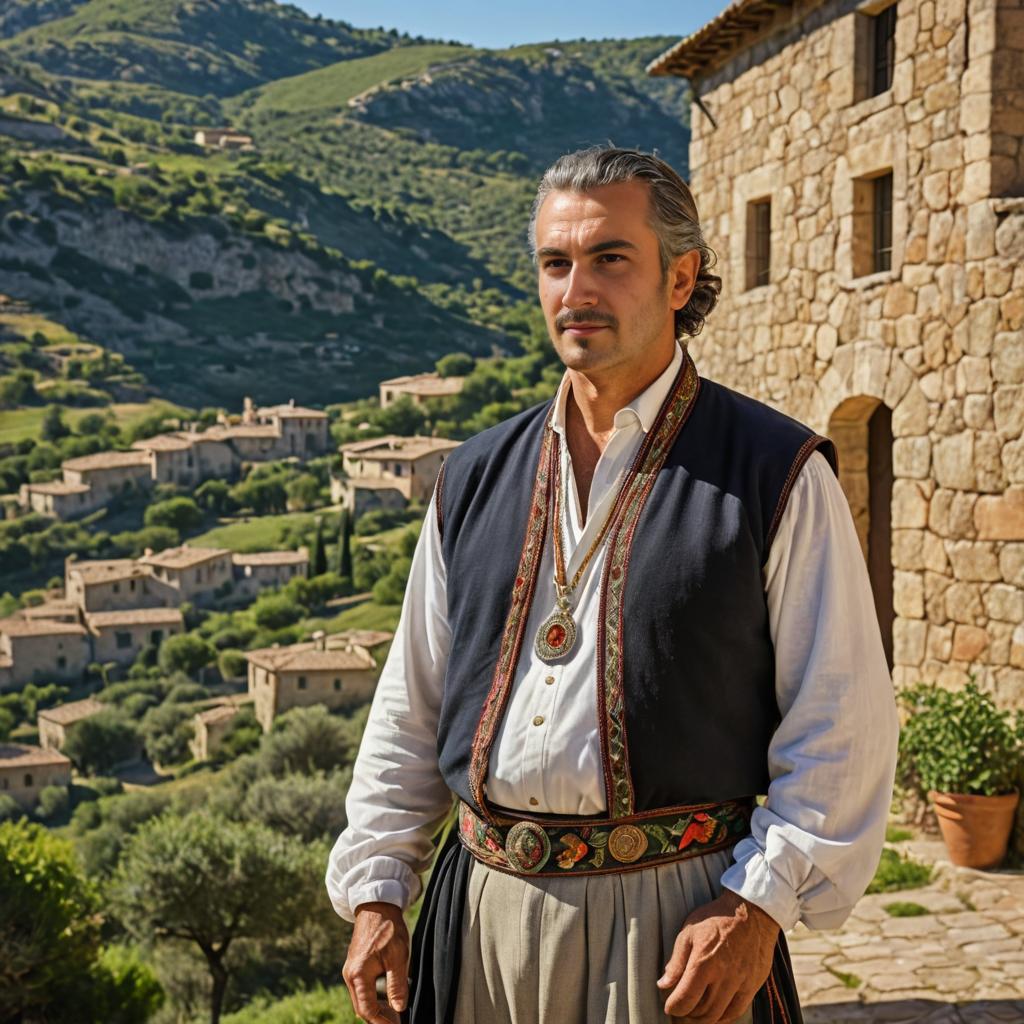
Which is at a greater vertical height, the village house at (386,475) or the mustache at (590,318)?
the mustache at (590,318)

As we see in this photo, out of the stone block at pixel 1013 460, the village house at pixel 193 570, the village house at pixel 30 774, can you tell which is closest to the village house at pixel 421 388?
the village house at pixel 193 570

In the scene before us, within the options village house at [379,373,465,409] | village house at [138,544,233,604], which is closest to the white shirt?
village house at [138,544,233,604]

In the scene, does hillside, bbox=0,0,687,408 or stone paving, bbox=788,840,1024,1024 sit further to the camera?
hillside, bbox=0,0,687,408

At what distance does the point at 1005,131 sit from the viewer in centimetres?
577

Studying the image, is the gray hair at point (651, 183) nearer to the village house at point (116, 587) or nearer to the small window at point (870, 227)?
the small window at point (870, 227)

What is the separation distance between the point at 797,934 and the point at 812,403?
11.2 feet

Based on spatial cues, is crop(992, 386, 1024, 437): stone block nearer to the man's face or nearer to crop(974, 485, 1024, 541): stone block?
crop(974, 485, 1024, 541): stone block

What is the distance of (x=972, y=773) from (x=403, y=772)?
4.16 metres

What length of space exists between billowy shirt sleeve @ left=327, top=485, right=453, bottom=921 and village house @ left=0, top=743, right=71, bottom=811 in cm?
3345

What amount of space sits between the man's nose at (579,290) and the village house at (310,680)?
34928 millimetres

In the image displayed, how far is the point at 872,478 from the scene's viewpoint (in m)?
7.07

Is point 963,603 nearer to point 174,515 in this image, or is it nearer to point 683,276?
point 683,276

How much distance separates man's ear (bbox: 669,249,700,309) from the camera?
1800mm

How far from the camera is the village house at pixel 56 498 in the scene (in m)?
53.5
